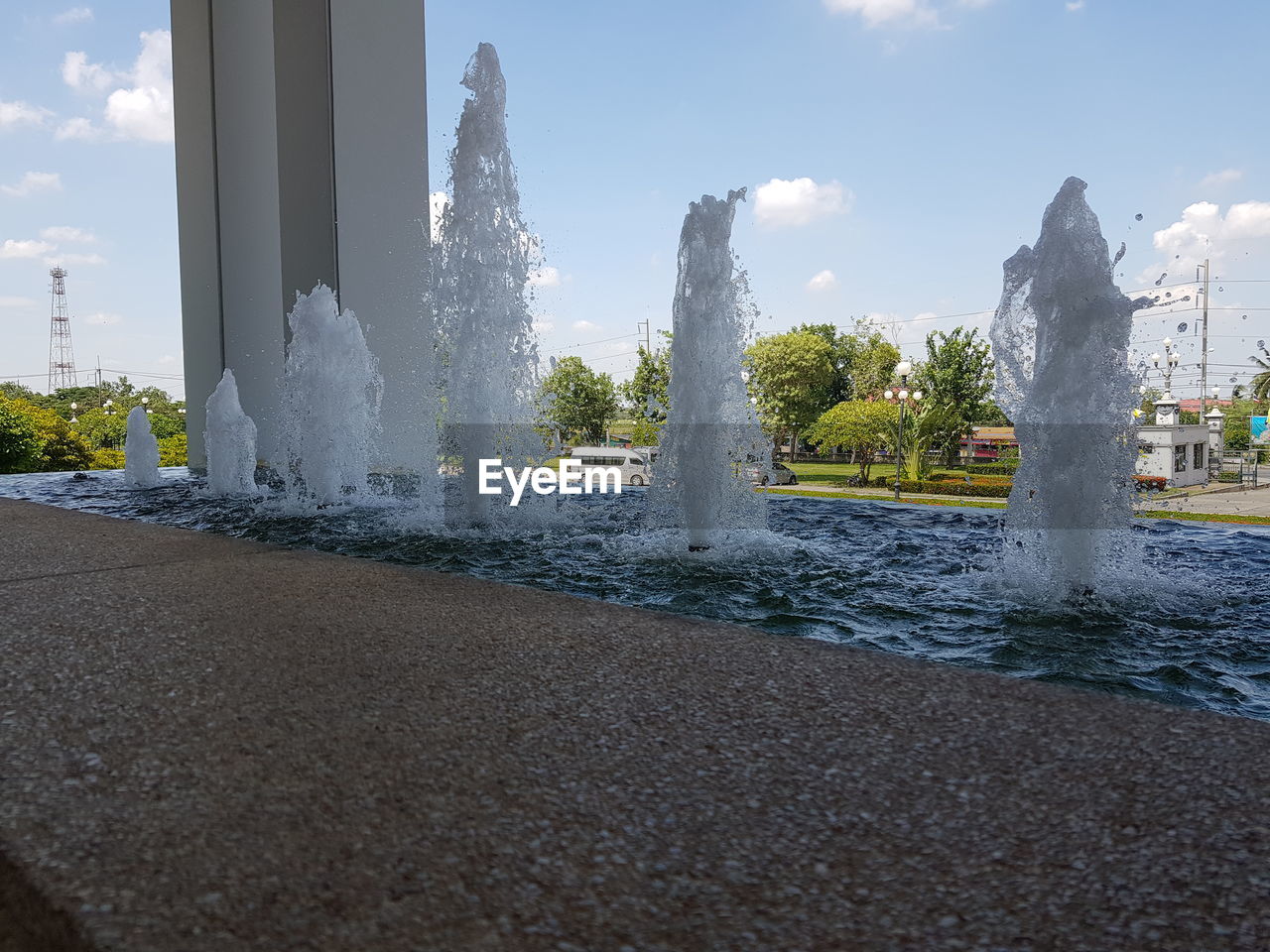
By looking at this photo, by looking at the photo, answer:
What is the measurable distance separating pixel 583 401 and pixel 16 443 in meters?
21.7

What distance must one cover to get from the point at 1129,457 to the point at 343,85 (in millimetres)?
15466

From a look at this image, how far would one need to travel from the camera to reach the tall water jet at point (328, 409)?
381 inches

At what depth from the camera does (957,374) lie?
31.0 m

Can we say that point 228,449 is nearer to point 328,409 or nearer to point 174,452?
→ point 328,409

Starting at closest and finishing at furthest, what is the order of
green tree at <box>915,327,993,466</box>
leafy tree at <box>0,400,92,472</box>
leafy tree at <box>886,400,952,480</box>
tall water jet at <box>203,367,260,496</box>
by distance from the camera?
tall water jet at <box>203,367,260,496</box>, leafy tree at <box>0,400,92,472</box>, leafy tree at <box>886,400,952,480</box>, green tree at <box>915,327,993,466</box>

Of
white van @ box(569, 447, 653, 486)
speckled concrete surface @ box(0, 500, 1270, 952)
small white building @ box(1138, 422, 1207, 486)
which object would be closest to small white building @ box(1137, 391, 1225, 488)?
small white building @ box(1138, 422, 1207, 486)

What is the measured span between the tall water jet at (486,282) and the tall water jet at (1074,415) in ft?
14.2

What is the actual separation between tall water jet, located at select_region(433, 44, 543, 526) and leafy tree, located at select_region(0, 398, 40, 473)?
47.5 ft

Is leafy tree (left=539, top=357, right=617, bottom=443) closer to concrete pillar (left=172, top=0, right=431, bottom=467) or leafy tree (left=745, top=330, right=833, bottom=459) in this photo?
leafy tree (left=745, top=330, right=833, bottom=459)

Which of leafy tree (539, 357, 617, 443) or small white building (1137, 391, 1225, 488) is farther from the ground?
leafy tree (539, 357, 617, 443)

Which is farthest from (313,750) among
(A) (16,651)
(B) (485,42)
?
(B) (485,42)

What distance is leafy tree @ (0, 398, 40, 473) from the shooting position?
58.1ft

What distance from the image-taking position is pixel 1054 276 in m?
4.70

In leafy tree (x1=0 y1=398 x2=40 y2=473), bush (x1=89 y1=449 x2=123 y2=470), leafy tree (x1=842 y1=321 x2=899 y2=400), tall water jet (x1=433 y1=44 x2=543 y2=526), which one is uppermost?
leafy tree (x1=842 y1=321 x2=899 y2=400)
